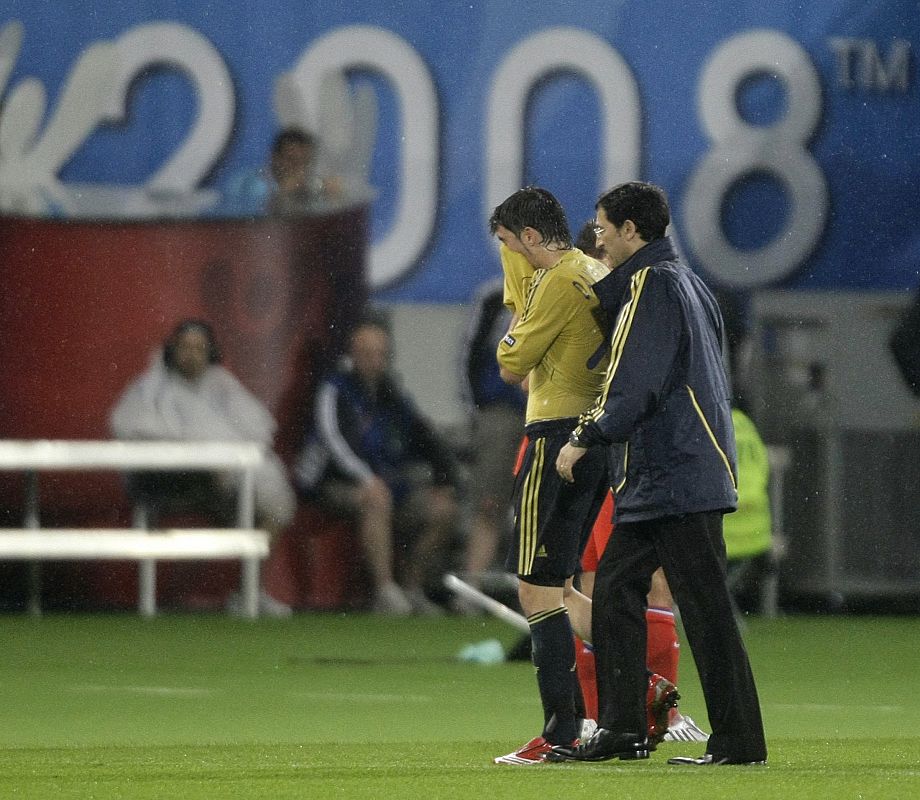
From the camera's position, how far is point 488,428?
13969 millimetres

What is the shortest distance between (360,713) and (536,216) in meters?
2.55

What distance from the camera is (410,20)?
14.0 metres

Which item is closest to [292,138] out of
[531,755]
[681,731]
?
[681,731]

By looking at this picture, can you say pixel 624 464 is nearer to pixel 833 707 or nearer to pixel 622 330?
pixel 622 330

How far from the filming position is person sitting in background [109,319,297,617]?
13914 millimetres

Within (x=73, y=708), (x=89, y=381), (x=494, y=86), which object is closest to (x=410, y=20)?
(x=494, y=86)

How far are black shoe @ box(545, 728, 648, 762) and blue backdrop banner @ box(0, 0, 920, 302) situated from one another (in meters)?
7.37

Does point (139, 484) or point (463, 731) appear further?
point (139, 484)

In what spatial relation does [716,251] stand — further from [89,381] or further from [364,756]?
[364,756]

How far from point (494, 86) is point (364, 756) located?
7.53 meters

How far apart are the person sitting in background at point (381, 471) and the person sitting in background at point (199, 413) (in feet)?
0.75

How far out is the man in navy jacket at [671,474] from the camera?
251 inches

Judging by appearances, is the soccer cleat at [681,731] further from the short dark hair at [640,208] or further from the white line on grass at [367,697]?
the white line on grass at [367,697]

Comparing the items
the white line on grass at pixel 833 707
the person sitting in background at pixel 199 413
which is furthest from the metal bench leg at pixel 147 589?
the white line on grass at pixel 833 707
